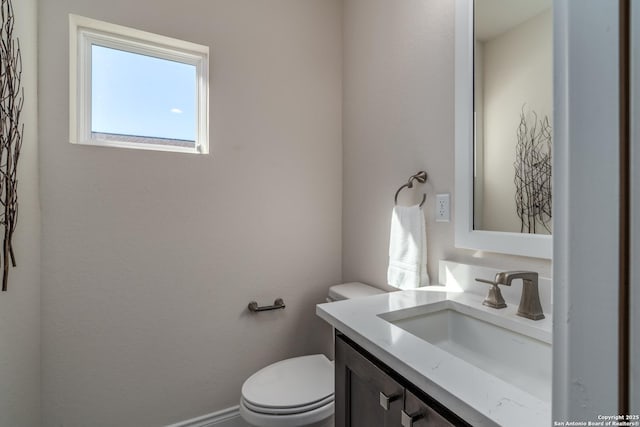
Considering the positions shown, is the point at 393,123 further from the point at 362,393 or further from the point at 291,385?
the point at 291,385

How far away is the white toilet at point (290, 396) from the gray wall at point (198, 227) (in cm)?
33

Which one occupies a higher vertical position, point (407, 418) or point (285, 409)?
point (407, 418)

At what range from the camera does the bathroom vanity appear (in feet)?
1.63

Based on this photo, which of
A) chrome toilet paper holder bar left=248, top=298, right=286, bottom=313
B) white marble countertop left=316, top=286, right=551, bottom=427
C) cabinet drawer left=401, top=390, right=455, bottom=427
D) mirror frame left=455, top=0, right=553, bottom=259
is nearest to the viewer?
white marble countertop left=316, top=286, right=551, bottom=427

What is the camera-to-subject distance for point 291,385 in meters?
1.28

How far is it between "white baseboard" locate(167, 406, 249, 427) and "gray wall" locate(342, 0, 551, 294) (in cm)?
96

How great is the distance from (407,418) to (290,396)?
28.5 inches

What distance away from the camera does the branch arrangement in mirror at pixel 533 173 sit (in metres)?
0.90

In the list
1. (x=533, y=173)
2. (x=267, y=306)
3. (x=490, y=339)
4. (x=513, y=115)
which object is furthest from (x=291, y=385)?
(x=513, y=115)

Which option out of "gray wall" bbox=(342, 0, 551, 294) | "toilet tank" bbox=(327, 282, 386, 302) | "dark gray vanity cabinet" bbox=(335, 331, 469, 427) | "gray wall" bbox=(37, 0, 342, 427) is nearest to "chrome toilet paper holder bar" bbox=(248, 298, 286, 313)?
"gray wall" bbox=(37, 0, 342, 427)

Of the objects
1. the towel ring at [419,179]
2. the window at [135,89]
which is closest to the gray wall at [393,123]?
the towel ring at [419,179]

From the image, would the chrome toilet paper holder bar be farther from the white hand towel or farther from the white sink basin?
the white sink basin

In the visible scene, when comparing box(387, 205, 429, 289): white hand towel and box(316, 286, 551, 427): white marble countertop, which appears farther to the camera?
box(387, 205, 429, 289): white hand towel

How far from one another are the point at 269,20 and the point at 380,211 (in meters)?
1.25
